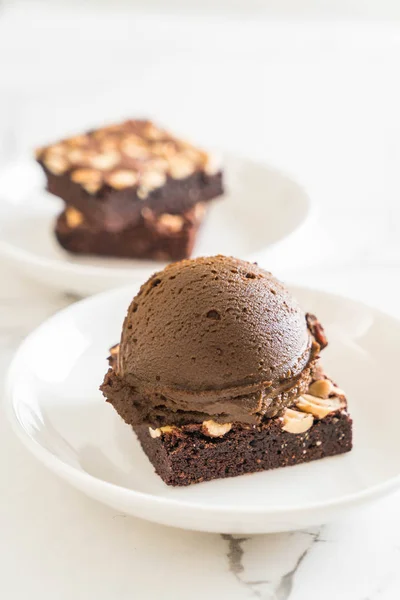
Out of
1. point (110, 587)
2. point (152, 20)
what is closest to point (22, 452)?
point (110, 587)

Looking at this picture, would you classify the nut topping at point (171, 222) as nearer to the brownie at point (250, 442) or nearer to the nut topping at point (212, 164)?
the nut topping at point (212, 164)

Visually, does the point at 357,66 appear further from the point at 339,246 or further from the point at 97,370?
the point at 97,370

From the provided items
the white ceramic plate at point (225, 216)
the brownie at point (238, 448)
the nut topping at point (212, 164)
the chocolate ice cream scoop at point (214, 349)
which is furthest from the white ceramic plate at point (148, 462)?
the nut topping at point (212, 164)

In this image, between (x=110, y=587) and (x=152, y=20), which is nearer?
(x=110, y=587)

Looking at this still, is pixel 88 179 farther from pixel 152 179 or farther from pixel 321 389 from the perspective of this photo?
pixel 321 389

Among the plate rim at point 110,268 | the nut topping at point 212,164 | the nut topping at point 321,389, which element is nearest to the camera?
the nut topping at point 321,389

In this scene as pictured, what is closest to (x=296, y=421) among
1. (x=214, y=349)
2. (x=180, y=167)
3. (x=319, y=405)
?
(x=319, y=405)
